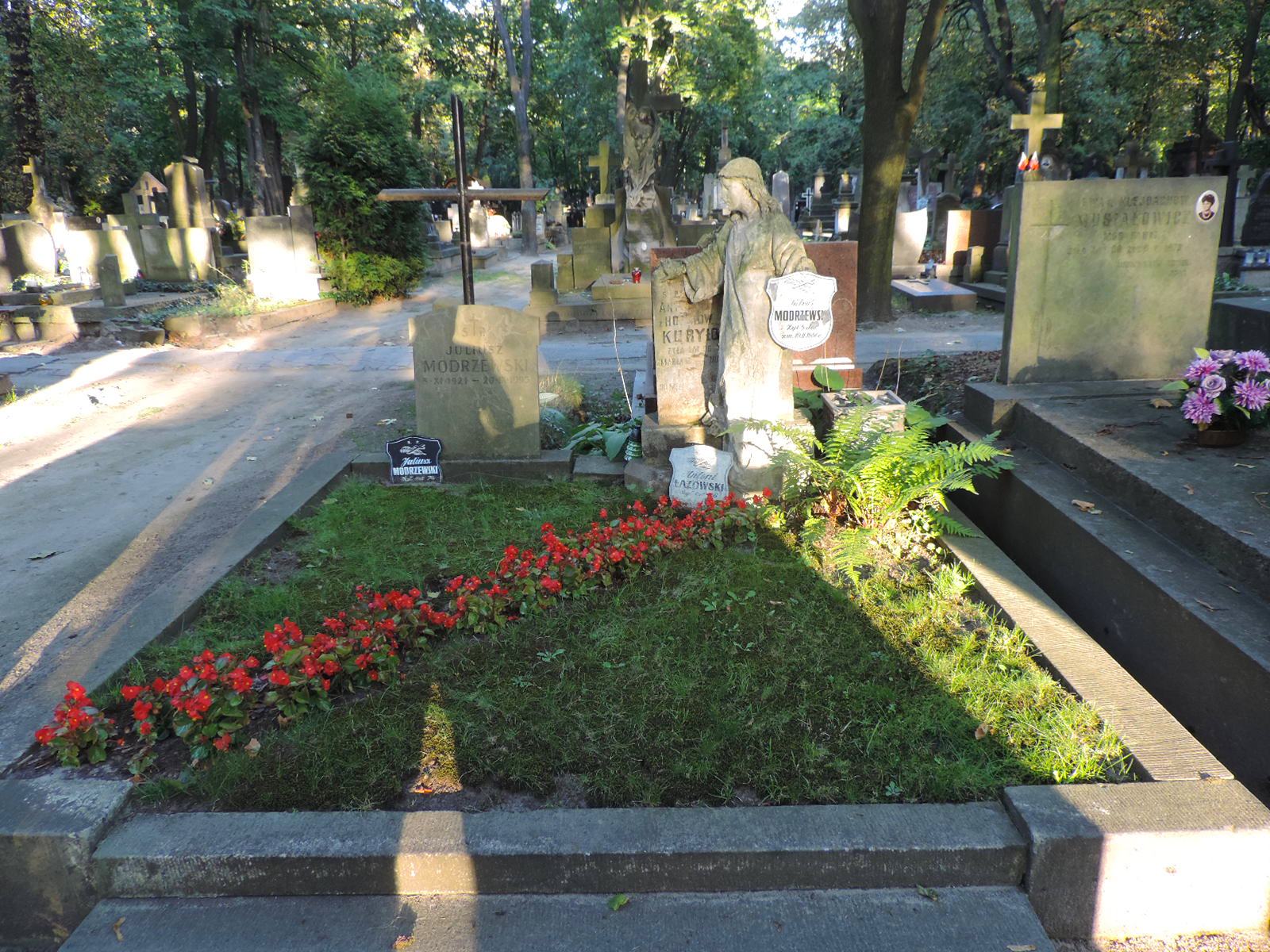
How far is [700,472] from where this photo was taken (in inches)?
198

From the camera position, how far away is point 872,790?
271 centimetres

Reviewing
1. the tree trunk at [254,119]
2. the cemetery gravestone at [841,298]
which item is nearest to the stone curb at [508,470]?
the cemetery gravestone at [841,298]

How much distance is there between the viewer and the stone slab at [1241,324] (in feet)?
18.9

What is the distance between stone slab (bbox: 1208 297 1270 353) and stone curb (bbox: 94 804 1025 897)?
4.89 meters

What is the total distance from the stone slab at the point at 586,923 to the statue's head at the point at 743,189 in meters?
3.62

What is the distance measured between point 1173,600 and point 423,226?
16100mm

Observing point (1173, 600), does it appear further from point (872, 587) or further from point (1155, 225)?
point (1155, 225)

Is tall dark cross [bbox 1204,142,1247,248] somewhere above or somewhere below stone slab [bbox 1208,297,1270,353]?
above

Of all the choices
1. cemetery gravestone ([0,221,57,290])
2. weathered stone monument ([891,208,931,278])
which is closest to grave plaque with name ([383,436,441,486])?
weathered stone monument ([891,208,931,278])

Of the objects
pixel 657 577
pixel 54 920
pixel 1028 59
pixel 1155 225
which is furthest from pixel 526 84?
pixel 54 920

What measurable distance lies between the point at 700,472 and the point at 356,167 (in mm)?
12907

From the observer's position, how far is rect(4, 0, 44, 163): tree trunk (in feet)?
57.3

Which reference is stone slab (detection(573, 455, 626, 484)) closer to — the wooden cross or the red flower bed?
the red flower bed

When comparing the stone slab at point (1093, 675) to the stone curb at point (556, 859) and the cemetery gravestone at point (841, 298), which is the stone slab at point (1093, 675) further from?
the cemetery gravestone at point (841, 298)
